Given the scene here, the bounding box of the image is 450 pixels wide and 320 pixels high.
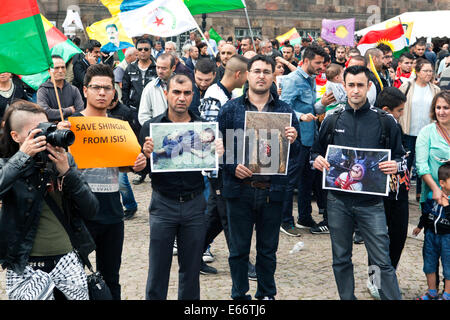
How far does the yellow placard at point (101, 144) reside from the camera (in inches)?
165

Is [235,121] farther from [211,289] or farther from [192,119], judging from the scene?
[211,289]

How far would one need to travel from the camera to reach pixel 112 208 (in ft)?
14.4

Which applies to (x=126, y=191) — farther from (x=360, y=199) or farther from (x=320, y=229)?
(x=360, y=199)

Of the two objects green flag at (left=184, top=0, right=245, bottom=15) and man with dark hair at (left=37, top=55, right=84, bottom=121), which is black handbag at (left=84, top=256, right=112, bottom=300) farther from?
green flag at (left=184, top=0, right=245, bottom=15)

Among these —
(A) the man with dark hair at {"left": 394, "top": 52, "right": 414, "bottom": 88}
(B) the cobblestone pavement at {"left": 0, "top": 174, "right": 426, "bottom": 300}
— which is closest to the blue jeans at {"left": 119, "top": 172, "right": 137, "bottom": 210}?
(B) the cobblestone pavement at {"left": 0, "top": 174, "right": 426, "bottom": 300}

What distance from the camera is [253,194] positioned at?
196 inches

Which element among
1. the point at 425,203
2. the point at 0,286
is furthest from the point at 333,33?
the point at 0,286

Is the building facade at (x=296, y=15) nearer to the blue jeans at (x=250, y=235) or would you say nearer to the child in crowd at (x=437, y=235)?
the child in crowd at (x=437, y=235)

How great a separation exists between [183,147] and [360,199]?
5.26 feet

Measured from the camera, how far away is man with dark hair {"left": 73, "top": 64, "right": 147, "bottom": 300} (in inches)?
172

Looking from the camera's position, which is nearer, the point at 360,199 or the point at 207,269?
the point at 360,199

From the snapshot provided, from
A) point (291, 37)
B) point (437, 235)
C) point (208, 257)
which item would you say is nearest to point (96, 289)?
point (208, 257)

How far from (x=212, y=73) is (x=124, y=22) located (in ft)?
6.55
